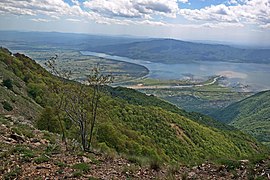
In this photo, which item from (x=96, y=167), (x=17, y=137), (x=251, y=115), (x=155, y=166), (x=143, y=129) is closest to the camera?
(x=96, y=167)

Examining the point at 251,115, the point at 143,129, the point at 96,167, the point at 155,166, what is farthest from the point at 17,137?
the point at 251,115

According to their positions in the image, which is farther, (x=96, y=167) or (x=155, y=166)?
(x=155, y=166)

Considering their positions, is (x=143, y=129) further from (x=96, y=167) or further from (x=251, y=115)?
(x=251, y=115)

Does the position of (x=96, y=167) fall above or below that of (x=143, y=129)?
above

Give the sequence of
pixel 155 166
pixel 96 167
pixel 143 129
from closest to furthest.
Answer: pixel 96 167, pixel 155 166, pixel 143 129

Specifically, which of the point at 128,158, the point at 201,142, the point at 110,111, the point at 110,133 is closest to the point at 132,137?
the point at 110,133

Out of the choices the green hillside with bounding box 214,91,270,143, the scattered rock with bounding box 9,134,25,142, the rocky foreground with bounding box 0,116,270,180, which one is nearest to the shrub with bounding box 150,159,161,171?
the rocky foreground with bounding box 0,116,270,180
